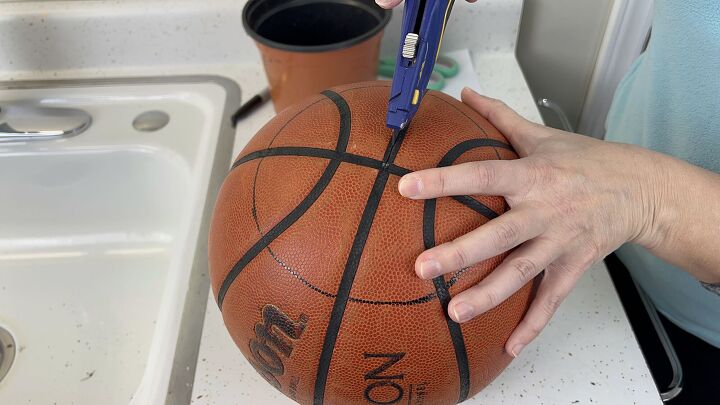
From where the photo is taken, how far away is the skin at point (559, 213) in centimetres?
55

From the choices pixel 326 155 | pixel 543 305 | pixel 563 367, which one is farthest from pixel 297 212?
pixel 563 367

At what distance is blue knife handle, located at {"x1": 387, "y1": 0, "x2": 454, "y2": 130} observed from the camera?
1.73ft

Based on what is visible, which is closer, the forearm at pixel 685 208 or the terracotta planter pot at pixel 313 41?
the forearm at pixel 685 208

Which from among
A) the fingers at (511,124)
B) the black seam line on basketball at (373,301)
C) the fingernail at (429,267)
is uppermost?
the fingers at (511,124)

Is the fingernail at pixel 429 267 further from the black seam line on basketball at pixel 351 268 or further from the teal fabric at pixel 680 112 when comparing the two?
the teal fabric at pixel 680 112

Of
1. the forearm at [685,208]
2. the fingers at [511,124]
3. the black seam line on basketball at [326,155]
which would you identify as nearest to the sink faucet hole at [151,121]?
the black seam line on basketball at [326,155]

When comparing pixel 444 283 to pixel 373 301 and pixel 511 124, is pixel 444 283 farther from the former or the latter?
pixel 511 124

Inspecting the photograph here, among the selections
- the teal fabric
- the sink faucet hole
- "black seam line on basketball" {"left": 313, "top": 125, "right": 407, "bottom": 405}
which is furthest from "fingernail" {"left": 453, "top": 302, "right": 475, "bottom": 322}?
the sink faucet hole

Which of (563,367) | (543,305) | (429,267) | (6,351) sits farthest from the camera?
(6,351)

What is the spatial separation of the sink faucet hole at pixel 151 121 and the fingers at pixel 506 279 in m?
0.79

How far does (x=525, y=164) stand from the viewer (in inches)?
23.8

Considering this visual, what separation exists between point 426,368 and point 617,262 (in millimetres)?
597

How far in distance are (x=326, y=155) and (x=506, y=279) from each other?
8.6 inches

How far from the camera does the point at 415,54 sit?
21.1 inches
